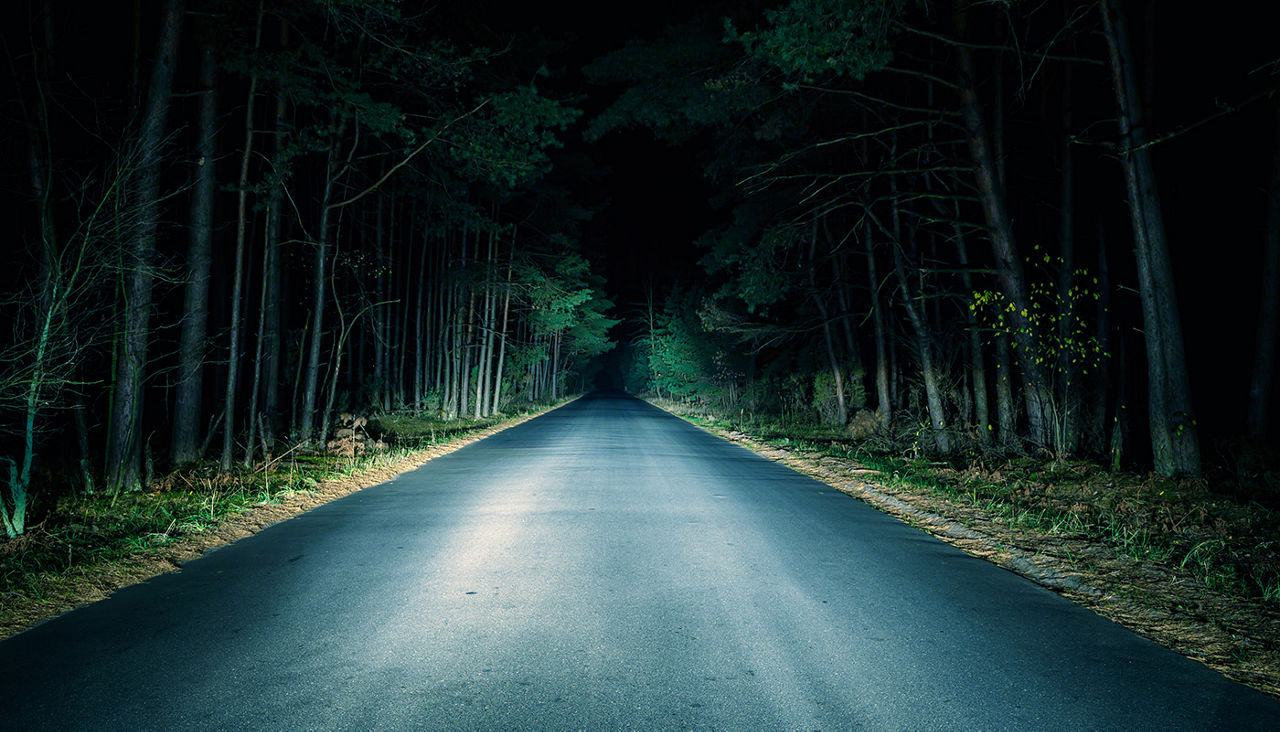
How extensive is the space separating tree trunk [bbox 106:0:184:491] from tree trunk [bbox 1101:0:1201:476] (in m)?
12.5

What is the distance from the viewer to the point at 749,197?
17.9 m

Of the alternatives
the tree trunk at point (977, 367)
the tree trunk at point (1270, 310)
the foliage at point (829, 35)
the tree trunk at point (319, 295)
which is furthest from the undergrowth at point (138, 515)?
the tree trunk at point (1270, 310)

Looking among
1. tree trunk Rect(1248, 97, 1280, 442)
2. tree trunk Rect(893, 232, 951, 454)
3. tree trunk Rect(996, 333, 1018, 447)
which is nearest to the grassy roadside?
tree trunk Rect(893, 232, 951, 454)

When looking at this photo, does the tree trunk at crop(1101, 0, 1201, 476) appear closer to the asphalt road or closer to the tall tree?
the asphalt road

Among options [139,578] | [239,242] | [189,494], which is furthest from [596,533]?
[239,242]

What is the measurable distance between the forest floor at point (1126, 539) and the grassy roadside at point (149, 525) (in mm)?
7037

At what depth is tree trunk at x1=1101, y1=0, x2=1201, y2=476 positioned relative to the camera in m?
7.93

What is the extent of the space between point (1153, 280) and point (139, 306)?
1332 cm

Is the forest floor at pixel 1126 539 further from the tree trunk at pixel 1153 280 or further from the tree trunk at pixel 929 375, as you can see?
the tree trunk at pixel 929 375

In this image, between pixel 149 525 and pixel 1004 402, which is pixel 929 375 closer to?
pixel 1004 402

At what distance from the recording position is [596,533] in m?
5.95

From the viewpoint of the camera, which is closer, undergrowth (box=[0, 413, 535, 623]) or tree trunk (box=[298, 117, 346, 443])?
undergrowth (box=[0, 413, 535, 623])

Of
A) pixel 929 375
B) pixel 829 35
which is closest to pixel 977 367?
pixel 929 375

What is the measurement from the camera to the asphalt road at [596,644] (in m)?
2.71
